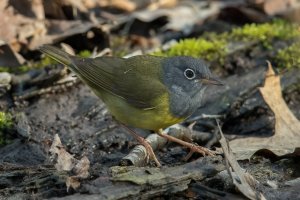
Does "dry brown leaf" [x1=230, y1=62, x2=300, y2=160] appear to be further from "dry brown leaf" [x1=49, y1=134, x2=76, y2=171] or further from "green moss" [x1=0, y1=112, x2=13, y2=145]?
"green moss" [x1=0, y1=112, x2=13, y2=145]

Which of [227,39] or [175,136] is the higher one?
[227,39]

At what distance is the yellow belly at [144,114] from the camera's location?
5.12 m

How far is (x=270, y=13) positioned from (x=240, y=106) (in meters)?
2.82

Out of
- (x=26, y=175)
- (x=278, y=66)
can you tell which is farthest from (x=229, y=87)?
(x=26, y=175)

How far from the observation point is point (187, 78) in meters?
5.44

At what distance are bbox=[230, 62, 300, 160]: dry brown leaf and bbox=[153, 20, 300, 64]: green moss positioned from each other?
51.2 inches

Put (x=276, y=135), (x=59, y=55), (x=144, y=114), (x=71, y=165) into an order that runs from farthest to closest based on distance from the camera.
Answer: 1. (x=59, y=55)
2. (x=276, y=135)
3. (x=144, y=114)
4. (x=71, y=165)

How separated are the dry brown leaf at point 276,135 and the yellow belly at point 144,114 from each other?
0.66m

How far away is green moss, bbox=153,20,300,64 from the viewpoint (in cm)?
702

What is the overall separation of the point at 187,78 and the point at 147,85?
0.40 metres

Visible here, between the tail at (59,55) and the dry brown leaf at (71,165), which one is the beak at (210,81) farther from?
the dry brown leaf at (71,165)

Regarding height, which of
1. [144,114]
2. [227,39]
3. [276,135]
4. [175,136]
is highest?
[227,39]

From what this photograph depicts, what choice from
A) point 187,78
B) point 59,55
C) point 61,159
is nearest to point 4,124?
point 59,55

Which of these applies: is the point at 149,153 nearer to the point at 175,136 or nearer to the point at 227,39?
the point at 175,136
